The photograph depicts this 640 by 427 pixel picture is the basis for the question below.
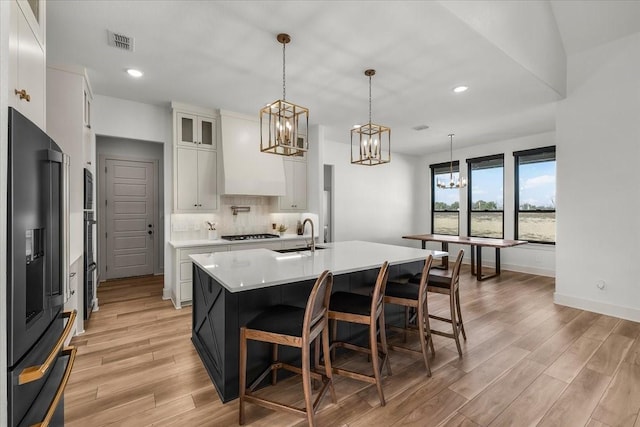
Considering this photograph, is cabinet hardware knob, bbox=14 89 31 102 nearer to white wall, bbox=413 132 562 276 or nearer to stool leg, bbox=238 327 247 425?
stool leg, bbox=238 327 247 425

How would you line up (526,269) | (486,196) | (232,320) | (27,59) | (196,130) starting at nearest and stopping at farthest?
(27,59) < (232,320) < (196,130) < (526,269) < (486,196)

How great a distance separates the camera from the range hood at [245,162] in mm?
4484

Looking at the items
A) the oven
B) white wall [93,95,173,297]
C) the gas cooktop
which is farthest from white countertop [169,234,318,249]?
the oven

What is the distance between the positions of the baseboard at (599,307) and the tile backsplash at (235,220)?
166 inches

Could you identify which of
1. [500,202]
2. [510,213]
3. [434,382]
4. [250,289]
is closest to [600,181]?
[510,213]

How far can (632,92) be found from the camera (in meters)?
3.53

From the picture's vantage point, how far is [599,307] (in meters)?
3.80

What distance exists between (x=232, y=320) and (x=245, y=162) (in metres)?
3.07

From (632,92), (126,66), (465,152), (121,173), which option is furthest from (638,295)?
(121,173)

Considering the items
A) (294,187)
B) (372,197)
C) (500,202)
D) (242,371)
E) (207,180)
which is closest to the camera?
(242,371)

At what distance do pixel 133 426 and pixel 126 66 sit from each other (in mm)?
3333

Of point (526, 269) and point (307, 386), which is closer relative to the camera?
point (307, 386)

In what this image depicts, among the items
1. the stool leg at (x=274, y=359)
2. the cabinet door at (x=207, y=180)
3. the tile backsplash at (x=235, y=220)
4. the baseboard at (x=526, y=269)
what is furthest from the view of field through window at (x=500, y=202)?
the stool leg at (x=274, y=359)

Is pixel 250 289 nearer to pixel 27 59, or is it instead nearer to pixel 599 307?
pixel 27 59
